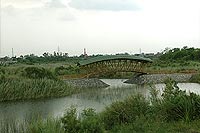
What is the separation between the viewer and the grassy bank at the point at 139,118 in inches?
291

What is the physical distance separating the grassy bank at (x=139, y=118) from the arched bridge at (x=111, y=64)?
23594 mm

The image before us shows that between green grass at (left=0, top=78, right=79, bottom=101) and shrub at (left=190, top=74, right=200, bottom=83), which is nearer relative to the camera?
green grass at (left=0, top=78, right=79, bottom=101)

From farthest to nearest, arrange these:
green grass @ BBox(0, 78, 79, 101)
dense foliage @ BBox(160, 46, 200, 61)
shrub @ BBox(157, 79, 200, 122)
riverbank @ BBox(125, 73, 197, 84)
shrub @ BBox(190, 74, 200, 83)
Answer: dense foliage @ BBox(160, 46, 200, 61), riverbank @ BBox(125, 73, 197, 84), shrub @ BBox(190, 74, 200, 83), green grass @ BBox(0, 78, 79, 101), shrub @ BBox(157, 79, 200, 122)

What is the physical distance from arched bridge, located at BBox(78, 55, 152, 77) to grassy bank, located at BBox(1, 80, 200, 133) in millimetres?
23594

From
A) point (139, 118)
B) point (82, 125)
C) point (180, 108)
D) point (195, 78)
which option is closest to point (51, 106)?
point (139, 118)

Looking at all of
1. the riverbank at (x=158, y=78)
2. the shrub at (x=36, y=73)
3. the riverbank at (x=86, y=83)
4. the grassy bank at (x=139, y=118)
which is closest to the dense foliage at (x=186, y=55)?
the riverbank at (x=158, y=78)

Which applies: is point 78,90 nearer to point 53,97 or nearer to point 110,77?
point 53,97

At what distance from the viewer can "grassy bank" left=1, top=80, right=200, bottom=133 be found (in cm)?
738

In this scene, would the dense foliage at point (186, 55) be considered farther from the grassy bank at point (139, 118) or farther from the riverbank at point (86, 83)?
the grassy bank at point (139, 118)

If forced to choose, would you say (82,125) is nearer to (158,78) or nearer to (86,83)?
(86,83)

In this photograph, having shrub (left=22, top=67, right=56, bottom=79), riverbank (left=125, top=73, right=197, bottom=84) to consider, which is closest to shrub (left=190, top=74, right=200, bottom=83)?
riverbank (left=125, top=73, right=197, bottom=84)

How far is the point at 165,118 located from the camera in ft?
29.3

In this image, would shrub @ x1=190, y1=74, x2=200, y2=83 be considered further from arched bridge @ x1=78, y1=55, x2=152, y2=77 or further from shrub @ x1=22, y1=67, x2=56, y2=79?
shrub @ x1=22, y1=67, x2=56, y2=79

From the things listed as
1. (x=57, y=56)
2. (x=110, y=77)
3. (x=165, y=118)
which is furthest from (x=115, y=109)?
(x=57, y=56)
